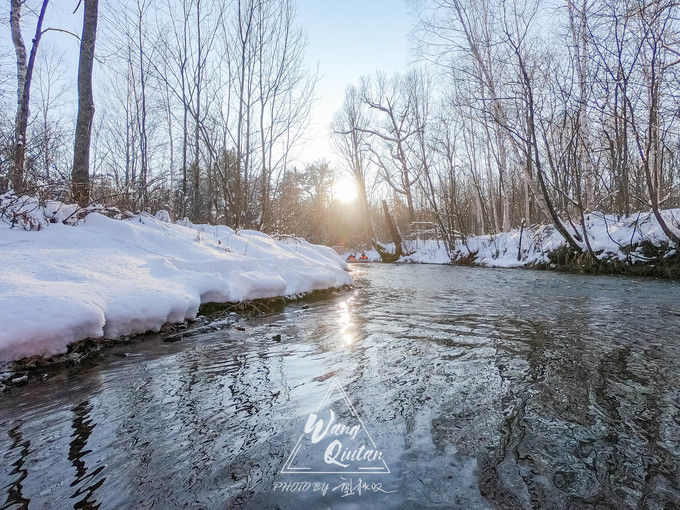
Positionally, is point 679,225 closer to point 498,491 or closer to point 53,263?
point 498,491

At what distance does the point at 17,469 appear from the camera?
116cm

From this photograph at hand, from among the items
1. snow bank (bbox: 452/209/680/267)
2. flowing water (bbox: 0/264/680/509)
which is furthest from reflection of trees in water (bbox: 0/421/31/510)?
snow bank (bbox: 452/209/680/267)

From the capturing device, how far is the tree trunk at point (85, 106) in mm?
5008

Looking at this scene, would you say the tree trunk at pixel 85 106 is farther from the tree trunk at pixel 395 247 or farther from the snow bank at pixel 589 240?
the tree trunk at pixel 395 247

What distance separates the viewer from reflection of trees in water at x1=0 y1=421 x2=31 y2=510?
1.00m

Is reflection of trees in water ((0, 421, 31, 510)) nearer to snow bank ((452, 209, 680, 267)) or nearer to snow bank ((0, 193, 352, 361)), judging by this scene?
snow bank ((0, 193, 352, 361))

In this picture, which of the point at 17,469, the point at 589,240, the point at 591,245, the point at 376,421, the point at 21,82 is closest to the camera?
the point at 17,469

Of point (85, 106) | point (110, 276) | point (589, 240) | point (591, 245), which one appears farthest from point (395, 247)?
point (110, 276)

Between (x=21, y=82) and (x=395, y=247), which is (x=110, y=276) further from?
(x=395, y=247)

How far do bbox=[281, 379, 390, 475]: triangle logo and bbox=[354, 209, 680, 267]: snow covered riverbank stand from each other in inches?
309

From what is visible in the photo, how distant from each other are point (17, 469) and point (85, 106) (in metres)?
5.81

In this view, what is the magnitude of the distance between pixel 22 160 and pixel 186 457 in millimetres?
5878

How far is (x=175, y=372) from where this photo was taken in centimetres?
207

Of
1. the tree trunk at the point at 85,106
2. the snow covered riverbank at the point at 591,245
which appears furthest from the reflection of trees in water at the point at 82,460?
the snow covered riverbank at the point at 591,245
